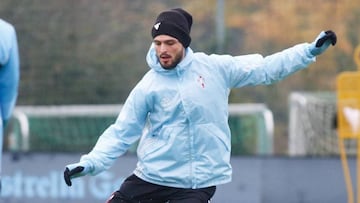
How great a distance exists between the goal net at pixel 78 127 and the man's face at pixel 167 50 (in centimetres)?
636

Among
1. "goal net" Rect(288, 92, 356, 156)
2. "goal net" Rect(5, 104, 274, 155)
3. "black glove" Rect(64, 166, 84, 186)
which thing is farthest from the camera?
"goal net" Rect(288, 92, 356, 156)

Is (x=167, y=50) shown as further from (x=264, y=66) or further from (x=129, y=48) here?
(x=129, y=48)

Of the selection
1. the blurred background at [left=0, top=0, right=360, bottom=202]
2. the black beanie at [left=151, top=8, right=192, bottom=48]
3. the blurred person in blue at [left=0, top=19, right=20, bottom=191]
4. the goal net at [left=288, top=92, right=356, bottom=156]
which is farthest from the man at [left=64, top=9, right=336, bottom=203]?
the goal net at [left=288, top=92, right=356, bottom=156]

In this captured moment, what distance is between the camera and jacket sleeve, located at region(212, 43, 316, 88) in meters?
6.61

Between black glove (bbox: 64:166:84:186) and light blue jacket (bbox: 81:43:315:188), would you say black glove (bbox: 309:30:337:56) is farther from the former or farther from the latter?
black glove (bbox: 64:166:84:186)

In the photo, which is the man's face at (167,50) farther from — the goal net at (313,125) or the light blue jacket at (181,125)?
the goal net at (313,125)

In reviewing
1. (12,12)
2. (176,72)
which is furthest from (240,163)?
(176,72)

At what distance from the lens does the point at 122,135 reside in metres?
6.56

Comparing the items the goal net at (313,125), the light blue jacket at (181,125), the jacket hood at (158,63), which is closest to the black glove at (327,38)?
the light blue jacket at (181,125)

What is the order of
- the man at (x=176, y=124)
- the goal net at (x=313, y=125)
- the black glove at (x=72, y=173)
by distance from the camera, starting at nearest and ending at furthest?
the black glove at (x=72, y=173), the man at (x=176, y=124), the goal net at (x=313, y=125)

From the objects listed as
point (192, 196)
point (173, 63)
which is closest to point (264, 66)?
point (173, 63)

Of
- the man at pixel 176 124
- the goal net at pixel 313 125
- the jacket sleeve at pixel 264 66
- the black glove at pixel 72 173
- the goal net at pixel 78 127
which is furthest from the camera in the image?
the goal net at pixel 313 125

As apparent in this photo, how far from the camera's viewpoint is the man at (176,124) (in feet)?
21.2

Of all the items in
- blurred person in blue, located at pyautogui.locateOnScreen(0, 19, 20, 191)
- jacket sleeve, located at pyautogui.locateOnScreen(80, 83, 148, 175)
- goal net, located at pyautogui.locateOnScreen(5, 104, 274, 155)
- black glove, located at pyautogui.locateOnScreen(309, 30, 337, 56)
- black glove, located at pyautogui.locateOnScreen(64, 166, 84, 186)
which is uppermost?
black glove, located at pyautogui.locateOnScreen(309, 30, 337, 56)
